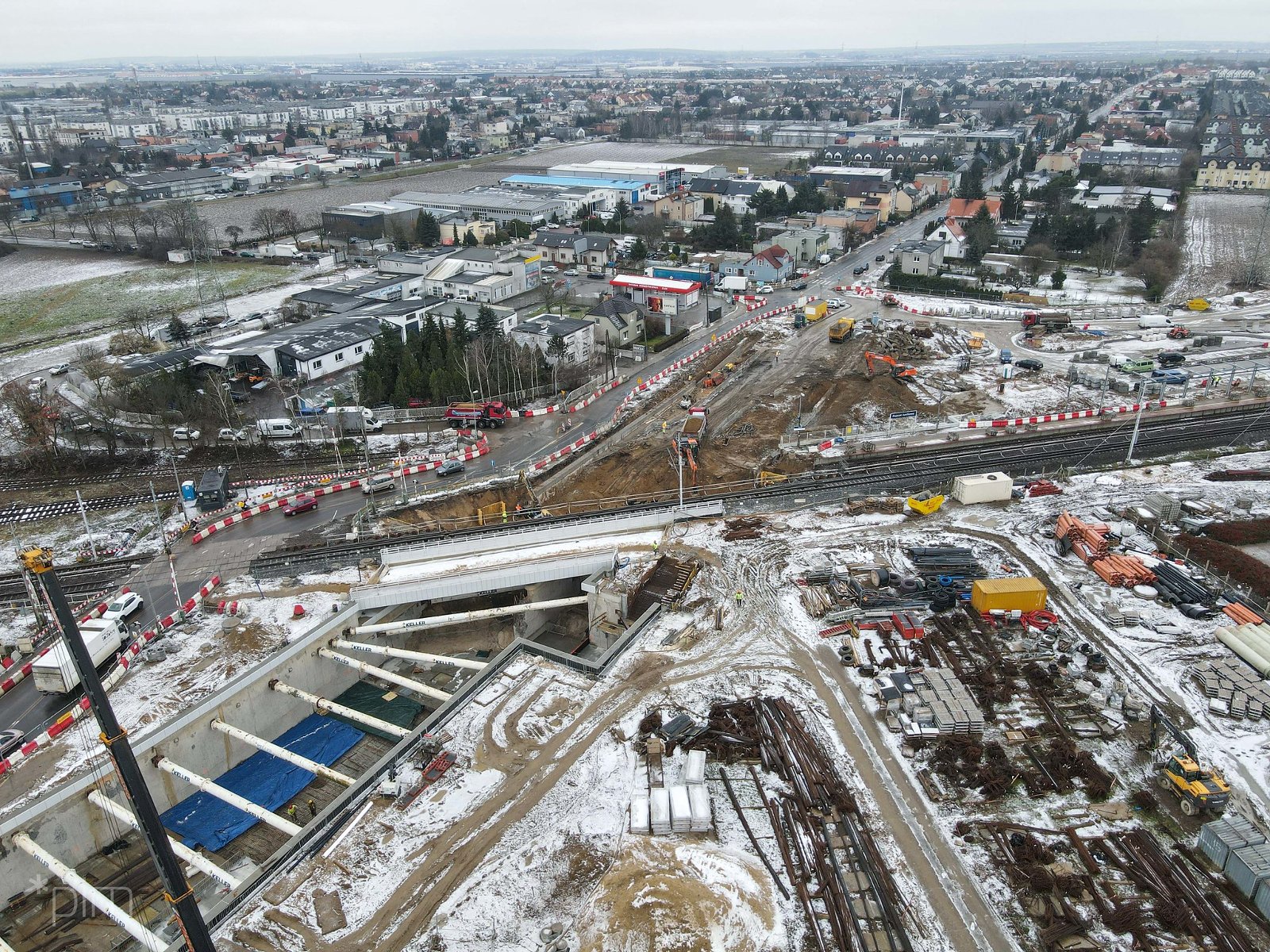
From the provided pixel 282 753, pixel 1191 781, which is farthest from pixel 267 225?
pixel 1191 781

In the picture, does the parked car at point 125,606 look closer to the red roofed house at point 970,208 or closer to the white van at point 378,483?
the white van at point 378,483

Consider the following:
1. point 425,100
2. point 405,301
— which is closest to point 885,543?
point 405,301

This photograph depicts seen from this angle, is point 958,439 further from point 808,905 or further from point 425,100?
point 425,100

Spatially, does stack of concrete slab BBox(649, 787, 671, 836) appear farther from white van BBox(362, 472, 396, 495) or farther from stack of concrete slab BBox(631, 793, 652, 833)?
white van BBox(362, 472, 396, 495)

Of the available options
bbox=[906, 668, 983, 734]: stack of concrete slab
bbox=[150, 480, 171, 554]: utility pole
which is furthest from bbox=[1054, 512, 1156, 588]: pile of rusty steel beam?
bbox=[150, 480, 171, 554]: utility pole

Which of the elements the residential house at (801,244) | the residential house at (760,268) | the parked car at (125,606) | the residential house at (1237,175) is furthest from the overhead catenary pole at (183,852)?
the residential house at (1237,175)
